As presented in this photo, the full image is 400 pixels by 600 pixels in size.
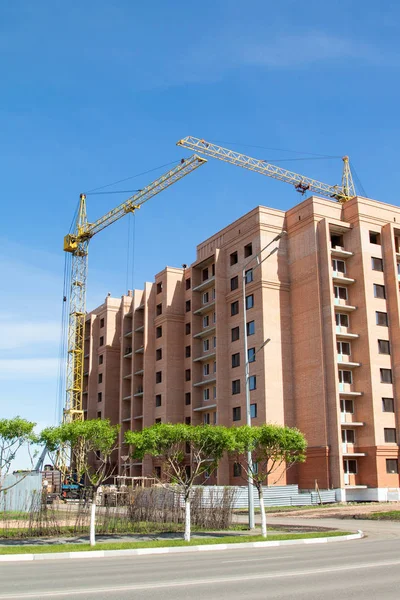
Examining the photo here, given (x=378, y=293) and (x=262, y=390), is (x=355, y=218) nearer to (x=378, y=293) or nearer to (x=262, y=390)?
(x=378, y=293)

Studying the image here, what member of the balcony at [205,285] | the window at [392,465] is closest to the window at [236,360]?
the balcony at [205,285]

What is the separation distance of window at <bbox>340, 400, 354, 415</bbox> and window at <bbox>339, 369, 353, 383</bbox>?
175cm

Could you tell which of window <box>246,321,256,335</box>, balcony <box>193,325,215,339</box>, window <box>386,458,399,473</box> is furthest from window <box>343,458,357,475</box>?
balcony <box>193,325,215,339</box>

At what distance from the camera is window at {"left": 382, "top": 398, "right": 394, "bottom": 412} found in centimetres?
5159

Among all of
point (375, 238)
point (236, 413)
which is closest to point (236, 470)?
point (236, 413)

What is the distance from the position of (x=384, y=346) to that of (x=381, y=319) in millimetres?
2408

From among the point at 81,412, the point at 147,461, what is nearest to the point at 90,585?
the point at 147,461

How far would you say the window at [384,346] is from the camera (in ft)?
173

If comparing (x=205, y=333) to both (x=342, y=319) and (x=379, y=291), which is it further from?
(x=379, y=291)

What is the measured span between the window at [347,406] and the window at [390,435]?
3.11 meters

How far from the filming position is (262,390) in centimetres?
5306

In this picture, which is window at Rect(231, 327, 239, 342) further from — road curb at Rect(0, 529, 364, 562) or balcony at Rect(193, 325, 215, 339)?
road curb at Rect(0, 529, 364, 562)

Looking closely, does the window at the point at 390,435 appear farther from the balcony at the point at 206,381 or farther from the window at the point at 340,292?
the balcony at the point at 206,381

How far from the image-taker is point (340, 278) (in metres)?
53.7
